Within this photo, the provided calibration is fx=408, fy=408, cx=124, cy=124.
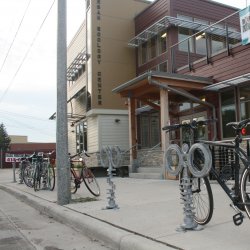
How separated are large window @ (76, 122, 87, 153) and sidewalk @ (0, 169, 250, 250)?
647 inches

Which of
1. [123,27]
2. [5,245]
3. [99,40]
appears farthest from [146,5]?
[5,245]

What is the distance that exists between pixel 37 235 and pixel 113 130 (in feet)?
55.5

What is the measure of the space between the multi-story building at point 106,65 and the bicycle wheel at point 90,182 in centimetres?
1263

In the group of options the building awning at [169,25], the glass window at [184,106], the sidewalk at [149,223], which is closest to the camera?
the sidewalk at [149,223]

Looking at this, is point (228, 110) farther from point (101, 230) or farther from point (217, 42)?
point (101, 230)

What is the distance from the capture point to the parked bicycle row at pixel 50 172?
387 inches

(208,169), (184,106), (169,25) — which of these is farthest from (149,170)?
(208,169)

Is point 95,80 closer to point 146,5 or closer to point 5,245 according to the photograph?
point 146,5

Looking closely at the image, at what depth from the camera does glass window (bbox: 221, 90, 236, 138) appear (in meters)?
15.3

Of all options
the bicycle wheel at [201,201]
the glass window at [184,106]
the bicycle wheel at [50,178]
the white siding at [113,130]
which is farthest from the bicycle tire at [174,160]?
the white siding at [113,130]

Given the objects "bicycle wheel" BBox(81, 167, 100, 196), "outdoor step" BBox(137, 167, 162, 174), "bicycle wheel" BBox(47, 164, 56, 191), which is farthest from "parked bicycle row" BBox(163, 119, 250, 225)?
"outdoor step" BBox(137, 167, 162, 174)

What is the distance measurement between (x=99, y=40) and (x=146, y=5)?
4.20m

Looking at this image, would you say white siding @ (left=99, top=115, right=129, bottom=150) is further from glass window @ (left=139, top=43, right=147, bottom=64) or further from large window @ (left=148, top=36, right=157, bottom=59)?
large window @ (left=148, top=36, right=157, bottom=59)

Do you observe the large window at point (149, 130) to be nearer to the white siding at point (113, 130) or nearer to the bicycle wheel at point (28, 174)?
the white siding at point (113, 130)
